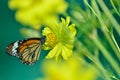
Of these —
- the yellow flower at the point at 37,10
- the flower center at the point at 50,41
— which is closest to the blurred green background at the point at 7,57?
the flower center at the point at 50,41

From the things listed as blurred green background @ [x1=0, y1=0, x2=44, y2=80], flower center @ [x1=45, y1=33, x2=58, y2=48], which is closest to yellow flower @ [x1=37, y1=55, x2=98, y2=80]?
flower center @ [x1=45, y1=33, x2=58, y2=48]

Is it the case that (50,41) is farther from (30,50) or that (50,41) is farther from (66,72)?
(66,72)

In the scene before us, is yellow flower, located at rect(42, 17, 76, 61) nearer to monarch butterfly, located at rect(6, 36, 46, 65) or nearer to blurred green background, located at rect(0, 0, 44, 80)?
monarch butterfly, located at rect(6, 36, 46, 65)

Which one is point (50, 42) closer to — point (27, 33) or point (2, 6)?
point (27, 33)

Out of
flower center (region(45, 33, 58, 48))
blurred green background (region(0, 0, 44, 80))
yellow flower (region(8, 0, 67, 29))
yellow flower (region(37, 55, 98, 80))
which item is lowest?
blurred green background (region(0, 0, 44, 80))

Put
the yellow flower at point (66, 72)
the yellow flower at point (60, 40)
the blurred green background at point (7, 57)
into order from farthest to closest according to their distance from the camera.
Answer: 1. the blurred green background at point (7, 57)
2. the yellow flower at point (60, 40)
3. the yellow flower at point (66, 72)

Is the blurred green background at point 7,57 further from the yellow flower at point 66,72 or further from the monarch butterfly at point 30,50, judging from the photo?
the yellow flower at point 66,72

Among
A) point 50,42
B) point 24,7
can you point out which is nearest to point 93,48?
point 50,42
